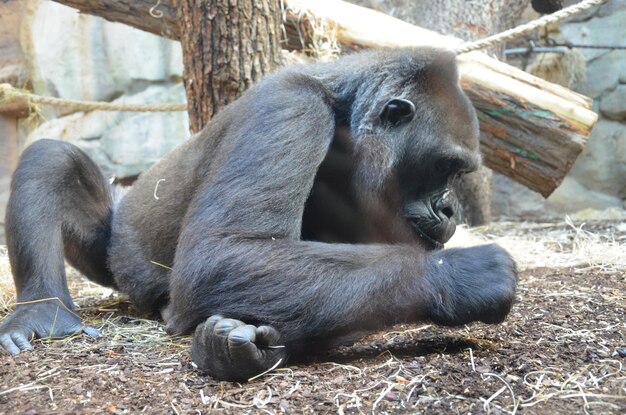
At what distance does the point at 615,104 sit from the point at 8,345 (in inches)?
390

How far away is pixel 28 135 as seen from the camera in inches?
341

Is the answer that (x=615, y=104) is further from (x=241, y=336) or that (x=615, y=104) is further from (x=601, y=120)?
(x=241, y=336)

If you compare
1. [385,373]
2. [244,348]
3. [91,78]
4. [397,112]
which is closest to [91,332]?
[244,348]

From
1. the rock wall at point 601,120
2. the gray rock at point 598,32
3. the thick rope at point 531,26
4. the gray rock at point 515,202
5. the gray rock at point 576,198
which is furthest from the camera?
the gray rock at point 515,202

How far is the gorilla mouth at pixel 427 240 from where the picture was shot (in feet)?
10.6

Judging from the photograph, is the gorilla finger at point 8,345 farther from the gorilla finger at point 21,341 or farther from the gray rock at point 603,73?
the gray rock at point 603,73

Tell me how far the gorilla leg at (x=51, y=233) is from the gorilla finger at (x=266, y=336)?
1193 mm

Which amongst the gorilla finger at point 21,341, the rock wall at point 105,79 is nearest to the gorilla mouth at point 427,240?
the gorilla finger at point 21,341

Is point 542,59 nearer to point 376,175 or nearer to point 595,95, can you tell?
point 595,95

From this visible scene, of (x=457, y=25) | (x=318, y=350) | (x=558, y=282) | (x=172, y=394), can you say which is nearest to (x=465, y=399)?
(x=318, y=350)

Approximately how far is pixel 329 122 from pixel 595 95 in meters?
8.93

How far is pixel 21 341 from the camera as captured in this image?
314cm

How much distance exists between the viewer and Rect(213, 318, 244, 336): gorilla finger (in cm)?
253

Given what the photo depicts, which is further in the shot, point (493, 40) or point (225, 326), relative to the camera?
point (493, 40)
